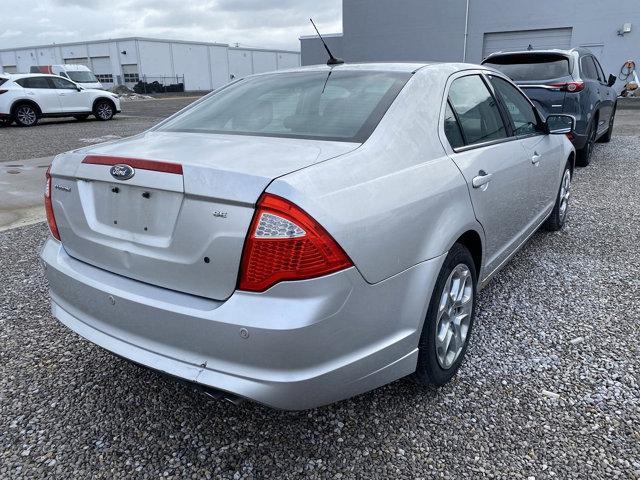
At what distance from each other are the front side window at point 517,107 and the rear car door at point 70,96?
16.5 meters

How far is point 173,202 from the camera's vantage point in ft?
6.07

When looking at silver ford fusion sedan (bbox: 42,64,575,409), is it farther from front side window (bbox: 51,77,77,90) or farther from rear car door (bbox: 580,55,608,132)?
front side window (bbox: 51,77,77,90)

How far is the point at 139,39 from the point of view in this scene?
58.1 metres

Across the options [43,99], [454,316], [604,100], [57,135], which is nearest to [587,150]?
[604,100]

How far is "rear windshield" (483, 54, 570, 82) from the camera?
7.15 m

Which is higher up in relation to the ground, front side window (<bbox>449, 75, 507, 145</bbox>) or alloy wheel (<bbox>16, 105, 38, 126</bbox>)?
front side window (<bbox>449, 75, 507, 145</bbox>)

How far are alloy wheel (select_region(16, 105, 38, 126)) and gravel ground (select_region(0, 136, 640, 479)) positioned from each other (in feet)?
49.4

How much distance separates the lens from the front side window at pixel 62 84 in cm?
1661

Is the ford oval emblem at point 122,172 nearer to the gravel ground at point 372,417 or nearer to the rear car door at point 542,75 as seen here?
the gravel ground at point 372,417

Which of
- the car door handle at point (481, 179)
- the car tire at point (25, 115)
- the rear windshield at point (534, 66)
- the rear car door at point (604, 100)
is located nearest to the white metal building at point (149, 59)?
the car tire at point (25, 115)

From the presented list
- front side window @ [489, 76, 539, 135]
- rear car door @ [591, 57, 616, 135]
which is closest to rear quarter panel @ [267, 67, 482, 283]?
front side window @ [489, 76, 539, 135]

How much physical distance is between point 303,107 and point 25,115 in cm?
1643

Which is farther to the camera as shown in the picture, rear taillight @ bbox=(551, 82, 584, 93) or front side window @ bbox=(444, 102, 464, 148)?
rear taillight @ bbox=(551, 82, 584, 93)

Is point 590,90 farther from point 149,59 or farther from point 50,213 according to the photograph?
point 149,59
